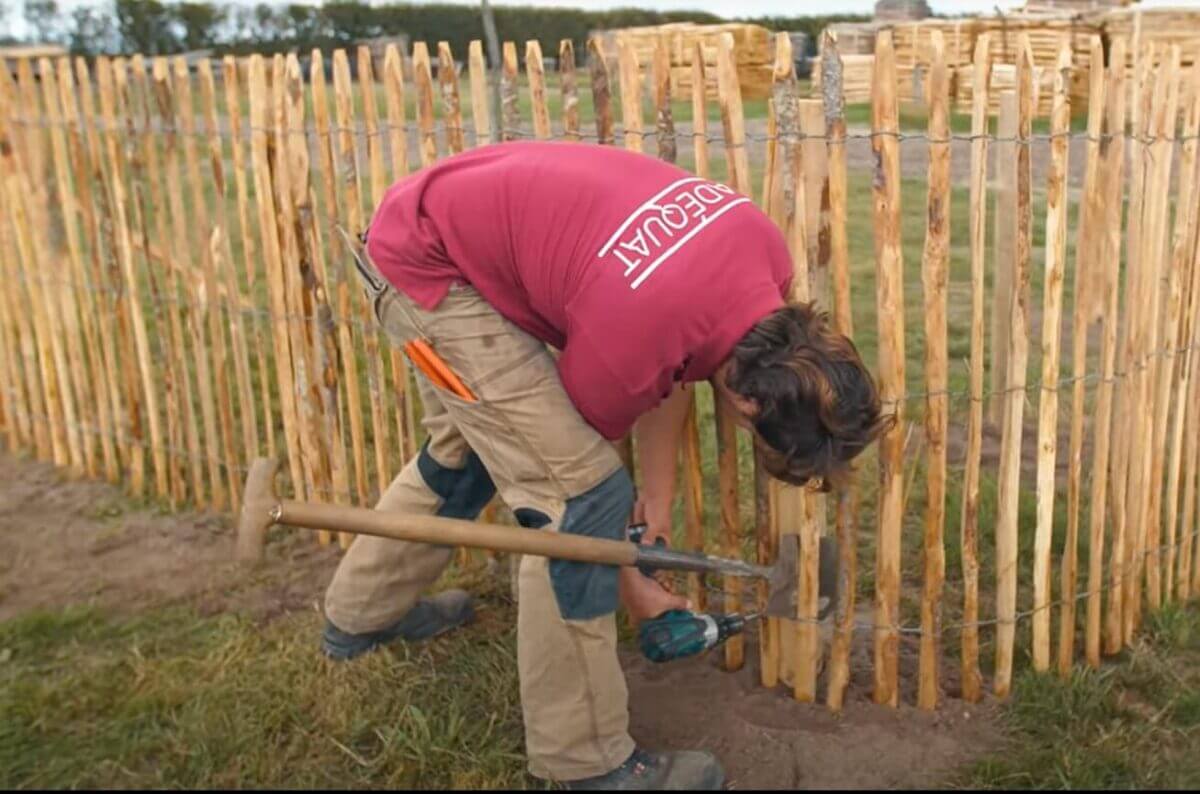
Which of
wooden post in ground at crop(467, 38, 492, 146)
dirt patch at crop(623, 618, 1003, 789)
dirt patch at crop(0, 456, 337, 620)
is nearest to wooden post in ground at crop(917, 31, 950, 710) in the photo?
dirt patch at crop(623, 618, 1003, 789)

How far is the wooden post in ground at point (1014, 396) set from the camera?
2770 mm

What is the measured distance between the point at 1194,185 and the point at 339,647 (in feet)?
8.98

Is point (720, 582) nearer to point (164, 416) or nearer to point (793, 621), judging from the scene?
point (793, 621)

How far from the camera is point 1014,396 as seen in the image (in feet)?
9.87

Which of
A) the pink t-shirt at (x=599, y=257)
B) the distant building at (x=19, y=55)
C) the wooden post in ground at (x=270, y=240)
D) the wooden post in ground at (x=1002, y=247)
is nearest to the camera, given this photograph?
the pink t-shirt at (x=599, y=257)

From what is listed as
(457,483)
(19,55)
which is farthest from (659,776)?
(19,55)

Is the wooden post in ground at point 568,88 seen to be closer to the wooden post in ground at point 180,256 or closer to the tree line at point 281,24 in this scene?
the wooden post in ground at point 180,256

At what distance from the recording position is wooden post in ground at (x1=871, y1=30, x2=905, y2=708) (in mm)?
2738

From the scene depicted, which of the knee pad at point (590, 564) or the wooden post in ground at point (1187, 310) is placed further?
the wooden post in ground at point (1187, 310)

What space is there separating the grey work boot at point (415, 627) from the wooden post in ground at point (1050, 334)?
1.66 meters

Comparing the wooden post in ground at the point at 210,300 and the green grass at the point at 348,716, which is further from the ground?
the wooden post in ground at the point at 210,300

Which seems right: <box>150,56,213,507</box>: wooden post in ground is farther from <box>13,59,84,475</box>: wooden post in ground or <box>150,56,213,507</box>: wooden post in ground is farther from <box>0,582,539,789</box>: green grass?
<box>0,582,539,789</box>: green grass

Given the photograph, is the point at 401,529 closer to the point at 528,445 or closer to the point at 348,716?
the point at 528,445

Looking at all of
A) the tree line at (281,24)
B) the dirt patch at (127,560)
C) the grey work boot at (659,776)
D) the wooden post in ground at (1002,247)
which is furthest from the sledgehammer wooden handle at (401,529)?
the tree line at (281,24)
